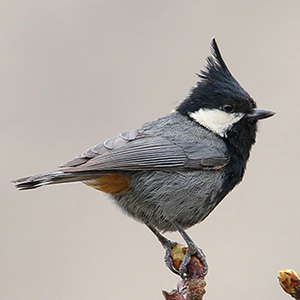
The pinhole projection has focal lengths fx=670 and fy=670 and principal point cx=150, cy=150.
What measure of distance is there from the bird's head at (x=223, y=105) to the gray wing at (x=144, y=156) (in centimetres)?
14

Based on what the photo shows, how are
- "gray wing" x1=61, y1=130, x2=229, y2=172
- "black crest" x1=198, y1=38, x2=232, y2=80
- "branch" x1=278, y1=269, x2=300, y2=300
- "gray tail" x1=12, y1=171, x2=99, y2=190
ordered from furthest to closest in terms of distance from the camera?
"black crest" x1=198, y1=38, x2=232, y2=80 → "gray wing" x1=61, y1=130, x2=229, y2=172 → "gray tail" x1=12, y1=171, x2=99, y2=190 → "branch" x1=278, y1=269, x2=300, y2=300

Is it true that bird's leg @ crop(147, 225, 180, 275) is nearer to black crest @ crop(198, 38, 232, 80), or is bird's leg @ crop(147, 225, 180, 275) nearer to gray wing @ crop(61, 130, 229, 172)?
gray wing @ crop(61, 130, 229, 172)

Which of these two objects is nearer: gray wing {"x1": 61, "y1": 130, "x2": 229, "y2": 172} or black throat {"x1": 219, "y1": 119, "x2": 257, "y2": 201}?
gray wing {"x1": 61, "y1": 130, "x2": 229, "y2": 172}

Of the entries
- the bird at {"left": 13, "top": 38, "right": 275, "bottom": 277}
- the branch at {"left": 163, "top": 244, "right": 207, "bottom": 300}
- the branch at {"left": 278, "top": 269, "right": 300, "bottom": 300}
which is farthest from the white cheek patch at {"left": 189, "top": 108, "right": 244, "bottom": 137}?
the branch at {"left": 278, "top": 269, "right": 300, "bottom": 300}

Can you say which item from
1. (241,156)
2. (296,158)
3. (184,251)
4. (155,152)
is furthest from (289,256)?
(184,251)

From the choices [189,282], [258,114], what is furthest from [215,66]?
[189,282]

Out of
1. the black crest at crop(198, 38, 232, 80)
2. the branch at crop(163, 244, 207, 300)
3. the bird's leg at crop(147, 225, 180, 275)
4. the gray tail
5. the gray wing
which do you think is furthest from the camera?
the black crest at crop(198, 38, 232, 80)

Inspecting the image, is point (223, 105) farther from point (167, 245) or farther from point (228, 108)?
point (167, 245)

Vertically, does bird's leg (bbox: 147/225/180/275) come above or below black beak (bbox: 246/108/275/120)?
below

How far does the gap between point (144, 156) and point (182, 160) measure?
201 mm

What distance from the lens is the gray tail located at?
2.98m

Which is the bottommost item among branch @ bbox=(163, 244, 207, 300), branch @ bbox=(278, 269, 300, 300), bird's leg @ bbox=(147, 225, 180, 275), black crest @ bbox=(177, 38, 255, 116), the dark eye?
branch @ bbox=(278, 269, 300, 300)

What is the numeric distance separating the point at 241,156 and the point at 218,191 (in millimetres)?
271

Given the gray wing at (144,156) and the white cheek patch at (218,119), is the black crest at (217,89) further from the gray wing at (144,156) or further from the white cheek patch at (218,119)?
the gray wing at (144,156)
